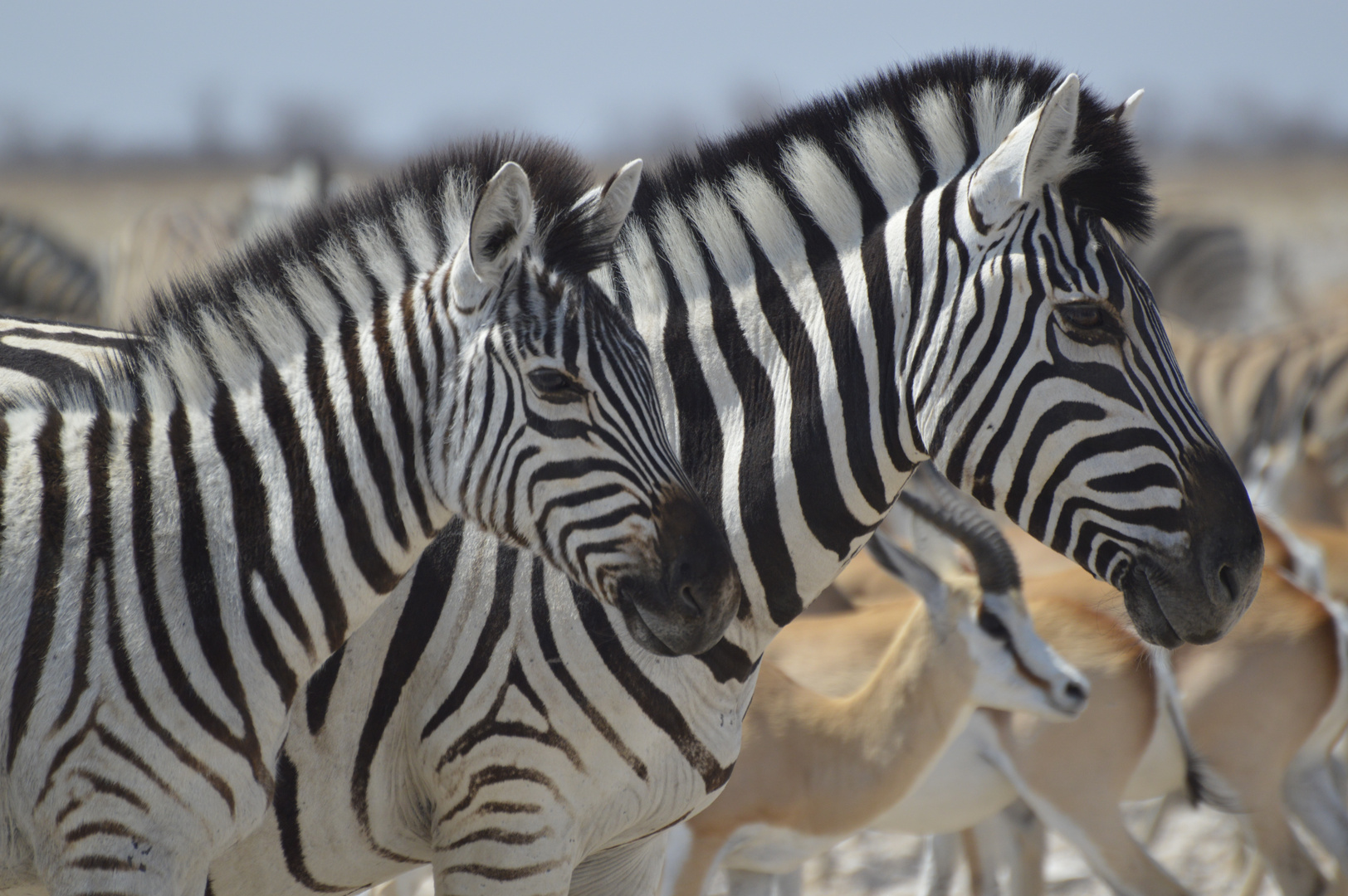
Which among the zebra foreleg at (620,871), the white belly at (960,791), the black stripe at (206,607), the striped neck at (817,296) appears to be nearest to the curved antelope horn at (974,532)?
the white belly at (960,791)

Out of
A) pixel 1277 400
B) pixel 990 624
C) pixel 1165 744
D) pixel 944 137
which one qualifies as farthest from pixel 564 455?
pixel 1277 400

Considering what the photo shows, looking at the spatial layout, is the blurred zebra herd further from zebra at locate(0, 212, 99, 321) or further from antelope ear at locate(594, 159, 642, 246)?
zebra at locate(0, 212, 99, 321)

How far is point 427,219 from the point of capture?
113 inches

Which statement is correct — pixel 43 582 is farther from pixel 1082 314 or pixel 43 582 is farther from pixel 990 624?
pixel 990 624

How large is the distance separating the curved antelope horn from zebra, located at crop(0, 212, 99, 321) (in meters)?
10.1

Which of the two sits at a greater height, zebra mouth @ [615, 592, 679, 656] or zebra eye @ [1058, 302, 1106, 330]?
zebra eye @ [1058, 302, 1106, 330]

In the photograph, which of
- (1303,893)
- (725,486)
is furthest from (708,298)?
(1303,893)

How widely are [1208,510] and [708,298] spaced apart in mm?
1316

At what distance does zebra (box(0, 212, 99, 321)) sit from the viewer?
42.0ft

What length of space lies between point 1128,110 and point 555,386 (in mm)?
1570

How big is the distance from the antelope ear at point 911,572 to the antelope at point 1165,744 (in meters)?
0.69

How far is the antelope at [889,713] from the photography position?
4.99 m

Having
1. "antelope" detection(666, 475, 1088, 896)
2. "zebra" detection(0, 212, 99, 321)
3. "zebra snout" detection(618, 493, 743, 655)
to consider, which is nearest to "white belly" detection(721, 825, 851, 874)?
"antelope" detection(666, 475, 1088, 896)

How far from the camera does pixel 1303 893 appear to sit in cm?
521
